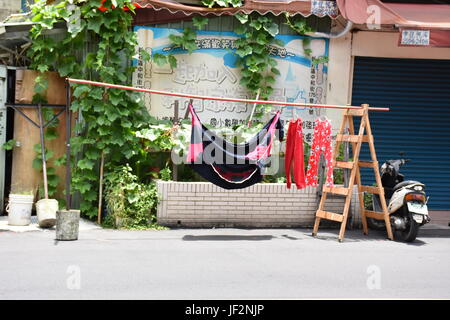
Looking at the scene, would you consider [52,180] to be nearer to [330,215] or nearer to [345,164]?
[330,215]

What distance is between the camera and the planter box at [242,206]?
1118 cm

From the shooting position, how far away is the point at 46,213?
35.5 ft

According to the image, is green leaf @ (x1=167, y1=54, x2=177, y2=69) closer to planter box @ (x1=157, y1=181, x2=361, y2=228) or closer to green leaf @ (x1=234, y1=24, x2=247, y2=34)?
green leaf @ (x1=234, y1=24, x2=247, y2=34)

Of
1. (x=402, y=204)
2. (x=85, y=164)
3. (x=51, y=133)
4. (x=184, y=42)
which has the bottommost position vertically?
(x=402, y=204)

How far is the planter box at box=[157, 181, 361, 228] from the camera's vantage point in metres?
11.2

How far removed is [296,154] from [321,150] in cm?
48

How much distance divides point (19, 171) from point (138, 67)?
10.1 feet

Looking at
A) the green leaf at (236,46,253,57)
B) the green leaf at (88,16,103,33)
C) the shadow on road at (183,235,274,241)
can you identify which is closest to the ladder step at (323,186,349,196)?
the shadow on road at (183,235,274,241)

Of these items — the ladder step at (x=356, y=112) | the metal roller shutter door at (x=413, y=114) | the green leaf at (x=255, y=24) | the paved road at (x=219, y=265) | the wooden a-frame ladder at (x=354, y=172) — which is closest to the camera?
the paved road at (x=219, y=265)

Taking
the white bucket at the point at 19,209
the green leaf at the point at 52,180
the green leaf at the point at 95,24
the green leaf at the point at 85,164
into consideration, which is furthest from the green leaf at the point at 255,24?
the white bucket at the point at 19,209

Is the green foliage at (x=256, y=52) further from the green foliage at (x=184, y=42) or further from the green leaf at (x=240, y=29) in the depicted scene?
the green foliage at (x=184, y=42)

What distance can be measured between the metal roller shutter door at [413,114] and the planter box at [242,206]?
241 centimetres

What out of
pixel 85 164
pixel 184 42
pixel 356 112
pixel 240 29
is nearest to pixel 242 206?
pixel 356 112

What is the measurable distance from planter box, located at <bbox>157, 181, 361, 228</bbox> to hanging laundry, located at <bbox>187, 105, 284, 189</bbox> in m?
0.81
